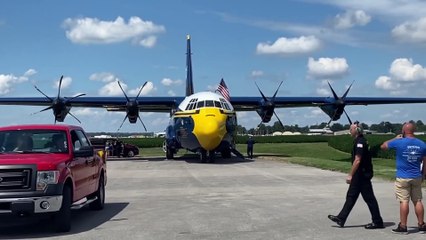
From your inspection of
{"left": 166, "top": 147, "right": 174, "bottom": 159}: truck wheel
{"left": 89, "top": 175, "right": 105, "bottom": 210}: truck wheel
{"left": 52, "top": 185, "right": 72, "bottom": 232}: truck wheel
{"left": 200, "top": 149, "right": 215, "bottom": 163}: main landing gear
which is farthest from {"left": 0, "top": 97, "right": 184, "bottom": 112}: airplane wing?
{"left": 52, "top": 185, "right": 72, "bottom": 232}: truck wheel

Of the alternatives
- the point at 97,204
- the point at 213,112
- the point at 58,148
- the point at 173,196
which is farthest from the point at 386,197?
the point at 213,112

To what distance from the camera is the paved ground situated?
9.23 m

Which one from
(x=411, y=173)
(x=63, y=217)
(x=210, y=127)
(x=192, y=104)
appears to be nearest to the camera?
(x=411, y=173)

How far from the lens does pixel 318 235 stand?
351 inches

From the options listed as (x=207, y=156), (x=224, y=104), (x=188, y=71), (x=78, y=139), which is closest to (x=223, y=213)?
(x=78, y=139)

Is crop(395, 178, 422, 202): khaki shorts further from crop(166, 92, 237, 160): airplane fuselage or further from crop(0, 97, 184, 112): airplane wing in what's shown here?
crop(0, 97, 184, 112): airplane wing

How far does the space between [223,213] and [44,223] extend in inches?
141

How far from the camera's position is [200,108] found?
28172 mm

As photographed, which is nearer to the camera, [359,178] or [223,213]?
[359,178]

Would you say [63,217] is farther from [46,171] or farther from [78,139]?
[78,139]

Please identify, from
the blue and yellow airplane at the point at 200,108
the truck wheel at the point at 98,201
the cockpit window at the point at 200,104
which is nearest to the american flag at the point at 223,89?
the blue and yellow airplane at the point at 200,108

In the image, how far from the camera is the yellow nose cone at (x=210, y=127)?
27234mm

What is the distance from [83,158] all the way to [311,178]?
432 inches

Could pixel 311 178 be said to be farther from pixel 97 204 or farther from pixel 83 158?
pixel 83 158
